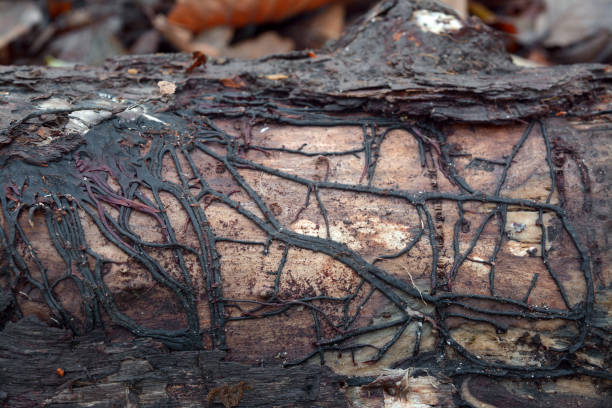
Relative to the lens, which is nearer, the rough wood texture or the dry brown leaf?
the rough wood texture

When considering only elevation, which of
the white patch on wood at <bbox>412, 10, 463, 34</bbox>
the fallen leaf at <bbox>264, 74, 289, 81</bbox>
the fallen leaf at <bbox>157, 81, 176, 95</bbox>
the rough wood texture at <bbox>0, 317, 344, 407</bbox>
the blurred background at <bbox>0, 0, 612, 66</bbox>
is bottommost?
Answer: the rough wood texture at <bbox>0, 317, 344, 407</bbox>

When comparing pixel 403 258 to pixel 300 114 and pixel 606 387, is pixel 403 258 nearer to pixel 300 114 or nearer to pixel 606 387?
pixel 300 114

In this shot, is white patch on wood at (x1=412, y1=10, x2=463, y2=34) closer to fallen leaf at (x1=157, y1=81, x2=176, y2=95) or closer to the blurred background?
fallen leaf at (x1=157, y1=81, x2=176, y2=95)

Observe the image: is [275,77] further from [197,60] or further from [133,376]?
[133,376]

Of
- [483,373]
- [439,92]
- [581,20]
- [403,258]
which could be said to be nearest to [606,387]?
[483,373]

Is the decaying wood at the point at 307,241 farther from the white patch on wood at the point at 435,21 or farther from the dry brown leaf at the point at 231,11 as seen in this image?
the dry brown leaf at the point at 231,11

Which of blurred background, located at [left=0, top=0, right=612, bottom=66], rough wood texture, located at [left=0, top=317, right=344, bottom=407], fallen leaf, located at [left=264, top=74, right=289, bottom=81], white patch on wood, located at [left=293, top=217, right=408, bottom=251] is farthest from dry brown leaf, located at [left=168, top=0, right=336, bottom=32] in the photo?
rough wood texture, located at [left=0, top=317, right=344, bottom=407]

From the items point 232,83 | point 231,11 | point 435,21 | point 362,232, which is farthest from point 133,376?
point 231,11
